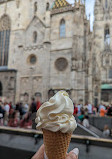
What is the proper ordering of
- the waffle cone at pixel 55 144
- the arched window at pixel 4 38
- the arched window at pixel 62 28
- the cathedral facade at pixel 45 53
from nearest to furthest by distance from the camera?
the waffle cone at pixel 55 144 < the cathedral facade at pixel 45 53 < the arched window at pixel 62 28 < the arched window at pixel 4 38

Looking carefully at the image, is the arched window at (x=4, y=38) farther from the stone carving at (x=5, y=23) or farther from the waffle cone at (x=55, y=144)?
the waffle cone at (x=55, y=144)

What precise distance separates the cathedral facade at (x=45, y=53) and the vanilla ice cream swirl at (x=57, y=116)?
48.8 ft

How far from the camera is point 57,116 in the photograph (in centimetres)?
147

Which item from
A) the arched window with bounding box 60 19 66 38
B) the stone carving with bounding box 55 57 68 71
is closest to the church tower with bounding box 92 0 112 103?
the arched window with bounding box 60 19 66 38

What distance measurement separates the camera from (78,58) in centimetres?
1703

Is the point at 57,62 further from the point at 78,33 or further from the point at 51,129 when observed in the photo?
the point at 51,129

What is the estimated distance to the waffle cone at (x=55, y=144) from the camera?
4.53 feet

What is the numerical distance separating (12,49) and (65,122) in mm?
21361

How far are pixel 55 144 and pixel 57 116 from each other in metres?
0.26

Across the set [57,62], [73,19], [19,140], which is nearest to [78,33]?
[73,19]

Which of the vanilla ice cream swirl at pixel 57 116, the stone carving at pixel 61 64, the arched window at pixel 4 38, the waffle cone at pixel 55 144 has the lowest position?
the waffle cone at pixel 55 144

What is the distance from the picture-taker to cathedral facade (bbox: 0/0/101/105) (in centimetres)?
1714

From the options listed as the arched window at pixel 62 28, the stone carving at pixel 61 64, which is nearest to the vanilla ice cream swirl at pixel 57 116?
the stone carving at pixel 61 64

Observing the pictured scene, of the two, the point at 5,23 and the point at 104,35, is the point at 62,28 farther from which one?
the point at 104,35
